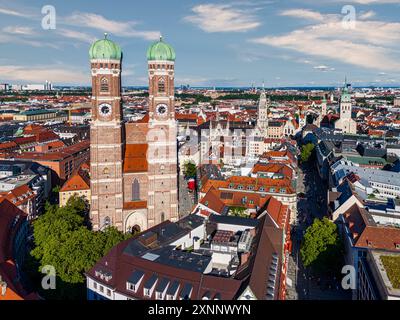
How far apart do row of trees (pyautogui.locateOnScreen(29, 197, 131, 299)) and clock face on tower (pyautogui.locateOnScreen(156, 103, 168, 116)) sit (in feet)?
62.4

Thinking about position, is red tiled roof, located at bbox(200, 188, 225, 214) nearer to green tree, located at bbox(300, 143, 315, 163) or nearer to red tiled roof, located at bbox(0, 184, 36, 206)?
red tiled roof, located at bbox(0, 184, 36, 206)

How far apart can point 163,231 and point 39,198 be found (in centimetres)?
3937

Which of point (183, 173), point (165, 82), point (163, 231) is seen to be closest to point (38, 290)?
point (163, 231)

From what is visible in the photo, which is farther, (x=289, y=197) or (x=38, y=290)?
(x=289, y=197)

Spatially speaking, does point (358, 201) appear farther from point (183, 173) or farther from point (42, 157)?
point (42, 157)

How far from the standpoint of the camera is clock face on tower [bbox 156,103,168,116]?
197 ft

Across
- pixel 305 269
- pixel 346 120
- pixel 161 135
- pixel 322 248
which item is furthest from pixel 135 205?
pixel 346 120

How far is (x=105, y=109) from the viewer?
5722 centimetres

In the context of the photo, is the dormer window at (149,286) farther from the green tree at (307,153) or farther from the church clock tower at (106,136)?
the green tree at (307,153)

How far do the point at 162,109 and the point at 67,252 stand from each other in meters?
25.2

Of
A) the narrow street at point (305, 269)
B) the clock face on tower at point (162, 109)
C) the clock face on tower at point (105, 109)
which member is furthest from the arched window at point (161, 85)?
the narrow street at point (305, 269)

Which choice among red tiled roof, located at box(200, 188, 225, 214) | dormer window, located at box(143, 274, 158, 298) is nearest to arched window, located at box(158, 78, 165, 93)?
red tiled roof, located at box(200, 188, 225, 214)

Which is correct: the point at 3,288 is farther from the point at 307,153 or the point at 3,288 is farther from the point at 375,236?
the point at 307,153
